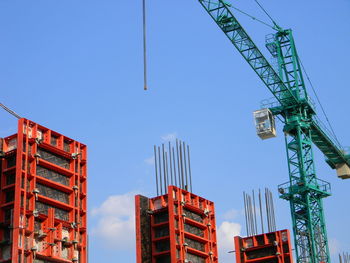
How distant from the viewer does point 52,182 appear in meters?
47.7

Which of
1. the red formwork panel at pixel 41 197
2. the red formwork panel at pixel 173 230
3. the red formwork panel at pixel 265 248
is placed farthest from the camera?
the red formwork panel at pixel 265 248

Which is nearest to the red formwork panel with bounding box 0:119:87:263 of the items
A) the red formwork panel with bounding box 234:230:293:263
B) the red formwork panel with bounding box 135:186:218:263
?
the red formwork panel with bounding box 135:186:218:263

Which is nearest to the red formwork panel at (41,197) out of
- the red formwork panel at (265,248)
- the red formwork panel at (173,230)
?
the red formwork panel at (173,230)

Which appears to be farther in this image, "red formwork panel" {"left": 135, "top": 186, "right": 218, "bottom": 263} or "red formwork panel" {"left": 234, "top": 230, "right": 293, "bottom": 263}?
"red formwork panel" {"left": 234, "top": 230, "right": 293, "bottom": 263}

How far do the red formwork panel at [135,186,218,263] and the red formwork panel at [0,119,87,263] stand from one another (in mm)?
8787

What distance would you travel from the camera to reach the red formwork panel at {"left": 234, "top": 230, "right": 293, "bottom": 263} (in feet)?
204

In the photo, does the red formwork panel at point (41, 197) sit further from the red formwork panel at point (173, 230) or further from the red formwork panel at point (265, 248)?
the red formwork panel at point (265, 248)

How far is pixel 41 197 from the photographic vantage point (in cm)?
4634

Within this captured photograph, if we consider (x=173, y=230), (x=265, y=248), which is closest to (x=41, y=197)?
(x=173, y=230)

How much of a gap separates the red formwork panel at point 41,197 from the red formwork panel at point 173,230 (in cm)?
879

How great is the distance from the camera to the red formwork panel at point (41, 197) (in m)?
44.2

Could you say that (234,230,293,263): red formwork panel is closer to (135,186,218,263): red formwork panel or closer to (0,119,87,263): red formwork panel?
(135,186,218,263): red formwork panel

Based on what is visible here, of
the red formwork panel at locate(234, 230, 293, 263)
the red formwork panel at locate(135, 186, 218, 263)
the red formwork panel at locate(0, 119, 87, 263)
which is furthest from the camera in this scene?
the red formwork panel at locate(234, 230, 293, 263)

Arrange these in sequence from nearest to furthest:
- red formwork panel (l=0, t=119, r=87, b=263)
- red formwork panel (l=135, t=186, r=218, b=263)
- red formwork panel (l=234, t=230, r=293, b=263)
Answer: red formwork panel (l=0, t=119, r=87, b=263), red formwork panel (l=135, t=186, r=218, b=263), red formwork panel (l=234, t=230, r=293, b=263)
